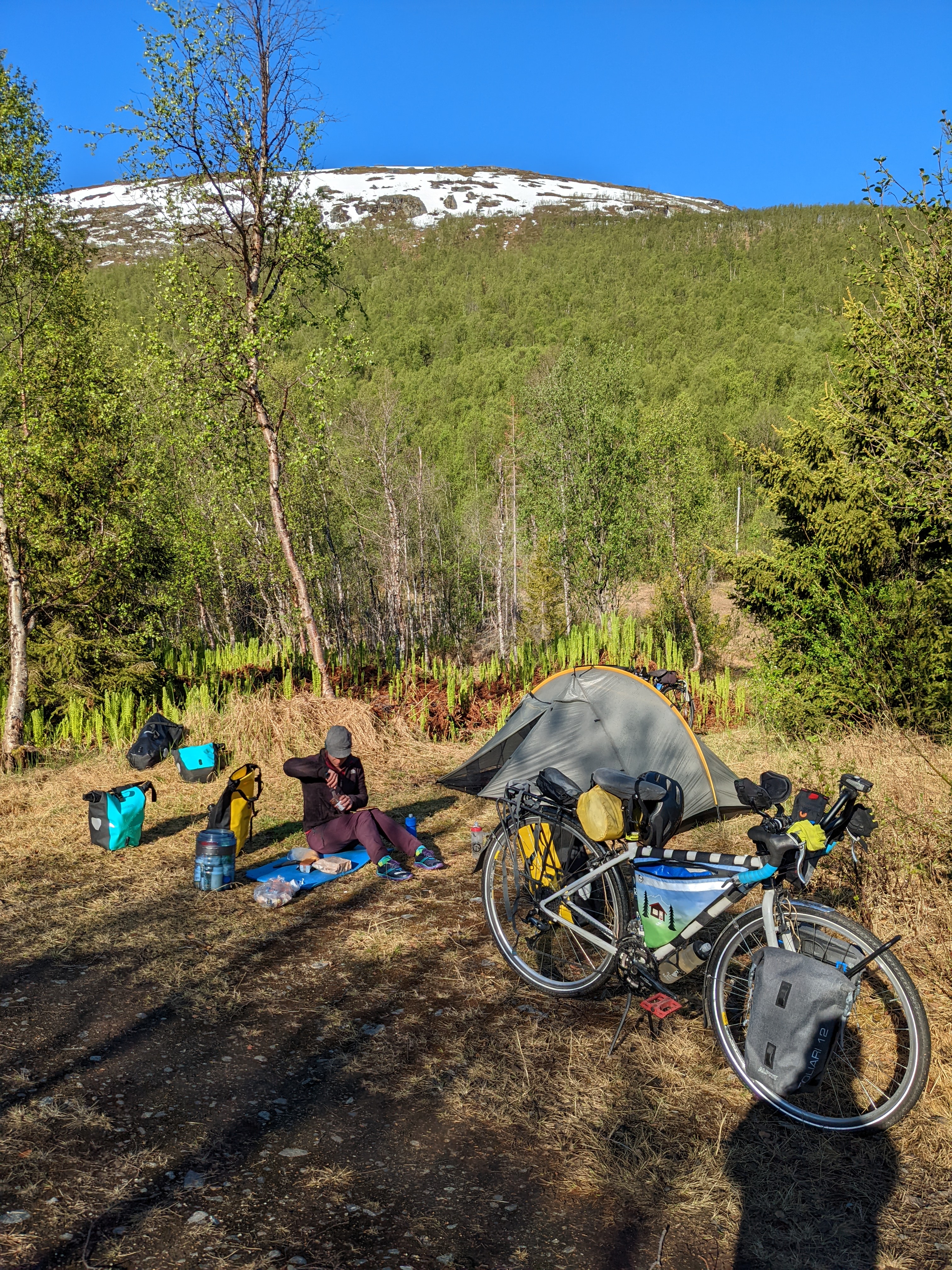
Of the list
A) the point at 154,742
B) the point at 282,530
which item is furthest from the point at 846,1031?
the point at 282,530

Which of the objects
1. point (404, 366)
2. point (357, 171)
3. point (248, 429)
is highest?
point (357, 171)

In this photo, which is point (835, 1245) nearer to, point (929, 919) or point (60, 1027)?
point (929, 919)

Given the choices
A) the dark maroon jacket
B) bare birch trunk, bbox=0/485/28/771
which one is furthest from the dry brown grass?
bare birch trunk, bbox=0/485/28/771

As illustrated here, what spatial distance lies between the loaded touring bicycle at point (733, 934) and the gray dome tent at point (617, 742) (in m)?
2.36

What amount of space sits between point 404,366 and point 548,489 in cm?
4468

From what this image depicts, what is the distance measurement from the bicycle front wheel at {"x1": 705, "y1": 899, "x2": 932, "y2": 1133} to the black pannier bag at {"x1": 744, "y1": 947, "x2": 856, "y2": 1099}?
94mm

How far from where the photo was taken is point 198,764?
26.6 feet

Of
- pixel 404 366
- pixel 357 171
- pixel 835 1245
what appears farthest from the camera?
pixel 357 171

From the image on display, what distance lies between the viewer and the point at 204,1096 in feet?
10.3

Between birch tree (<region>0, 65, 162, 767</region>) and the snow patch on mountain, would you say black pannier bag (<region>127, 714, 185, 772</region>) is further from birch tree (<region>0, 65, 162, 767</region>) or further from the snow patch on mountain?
the snow patch on mountain

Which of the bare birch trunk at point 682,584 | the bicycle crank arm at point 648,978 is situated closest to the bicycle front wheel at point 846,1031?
the bicycle crank arm at point 648,978

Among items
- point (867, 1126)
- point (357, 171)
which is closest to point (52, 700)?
point (867, 1126)

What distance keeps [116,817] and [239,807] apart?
3.18 feet

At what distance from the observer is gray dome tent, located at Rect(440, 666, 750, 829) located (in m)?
6.91
